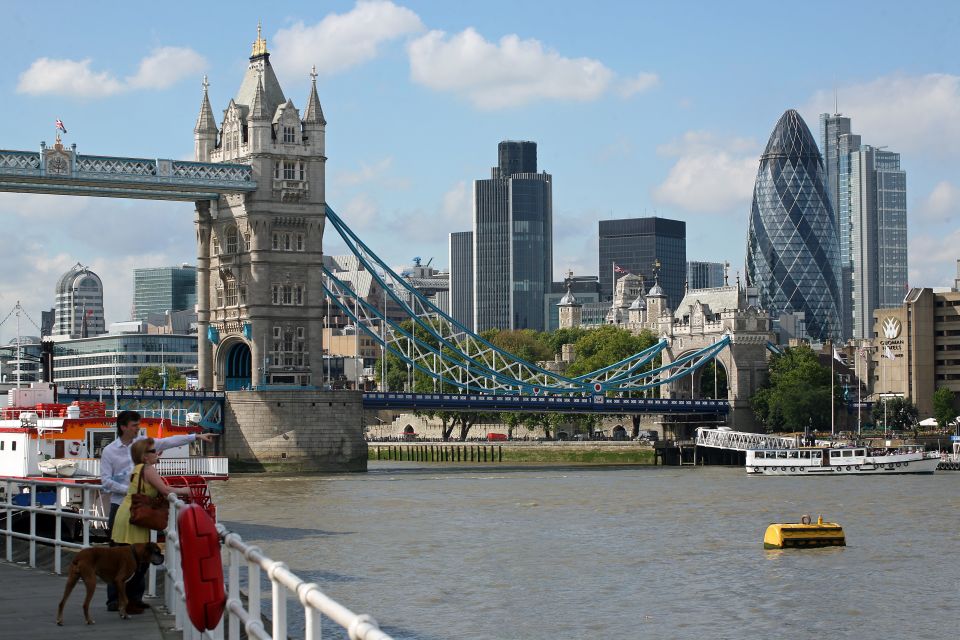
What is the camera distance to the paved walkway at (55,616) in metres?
13.1

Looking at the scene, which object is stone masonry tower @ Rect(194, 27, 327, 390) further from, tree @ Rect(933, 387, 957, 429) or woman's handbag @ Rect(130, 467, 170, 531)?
woman's handbag @ Rect(130, 467, 170, 531)

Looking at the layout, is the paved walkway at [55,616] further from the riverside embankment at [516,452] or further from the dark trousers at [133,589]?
the riverside embankment at [516,452]

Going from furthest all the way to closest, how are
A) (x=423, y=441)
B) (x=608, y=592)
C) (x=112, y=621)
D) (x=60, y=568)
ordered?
(x=423, y=441) → (x=608, y=592) → (x=60, y=568) → (x=112, y=621)

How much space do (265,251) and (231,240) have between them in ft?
9.43

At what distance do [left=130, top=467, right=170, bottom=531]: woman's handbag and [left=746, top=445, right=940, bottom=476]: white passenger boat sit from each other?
5975 cm

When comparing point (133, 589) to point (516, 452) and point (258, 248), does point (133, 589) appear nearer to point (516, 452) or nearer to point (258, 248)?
point (258, 248)

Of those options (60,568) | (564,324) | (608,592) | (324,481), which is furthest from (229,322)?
(564,324)

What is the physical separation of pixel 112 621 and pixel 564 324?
A: 181 meters

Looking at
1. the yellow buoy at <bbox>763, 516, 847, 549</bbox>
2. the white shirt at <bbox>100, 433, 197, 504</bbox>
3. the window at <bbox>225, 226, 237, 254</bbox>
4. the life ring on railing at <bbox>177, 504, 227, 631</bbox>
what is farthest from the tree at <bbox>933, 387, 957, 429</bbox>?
the life ring on railing at <bbox>177, 504, 227, 631</bbox>

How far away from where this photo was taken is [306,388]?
75.6 m

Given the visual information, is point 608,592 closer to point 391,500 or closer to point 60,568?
point 60,568

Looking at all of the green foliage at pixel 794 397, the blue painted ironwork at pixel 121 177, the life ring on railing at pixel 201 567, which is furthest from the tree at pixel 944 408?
the life ring on railing at pixel 201 567

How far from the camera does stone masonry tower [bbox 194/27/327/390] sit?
74938 millimetres

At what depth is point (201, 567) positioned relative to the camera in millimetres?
10695
